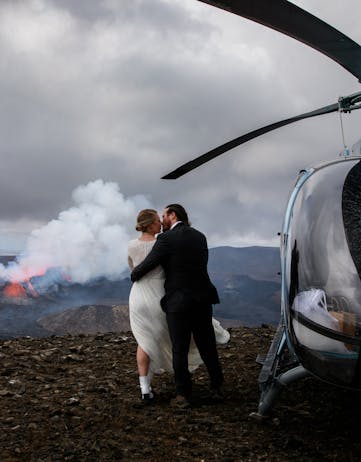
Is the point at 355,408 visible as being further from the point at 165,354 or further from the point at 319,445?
the point at 165,354

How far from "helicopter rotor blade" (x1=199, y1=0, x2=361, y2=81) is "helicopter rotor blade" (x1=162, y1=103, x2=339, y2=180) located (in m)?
0.62

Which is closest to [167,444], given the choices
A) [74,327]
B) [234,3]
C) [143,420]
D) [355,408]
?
[143,420]

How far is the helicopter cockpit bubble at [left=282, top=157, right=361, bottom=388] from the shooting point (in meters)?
3.49

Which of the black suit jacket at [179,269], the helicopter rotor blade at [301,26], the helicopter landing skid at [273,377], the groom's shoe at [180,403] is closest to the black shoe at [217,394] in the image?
the groom's shoe at [180,403]

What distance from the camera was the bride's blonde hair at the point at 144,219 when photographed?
5.50m

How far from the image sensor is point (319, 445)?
4.18 metres

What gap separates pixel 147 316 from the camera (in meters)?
5.32

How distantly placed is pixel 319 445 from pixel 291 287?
1356 millimetres

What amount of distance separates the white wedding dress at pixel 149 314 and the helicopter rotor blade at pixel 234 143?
2.90 ft

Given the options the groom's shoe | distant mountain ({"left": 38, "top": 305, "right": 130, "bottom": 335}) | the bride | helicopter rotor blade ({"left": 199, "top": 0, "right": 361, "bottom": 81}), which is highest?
helicopter rotor blade ({"left": 199, "top": 0, "right": 361, "bottom": 81})

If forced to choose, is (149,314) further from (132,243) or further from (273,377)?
(273,377)

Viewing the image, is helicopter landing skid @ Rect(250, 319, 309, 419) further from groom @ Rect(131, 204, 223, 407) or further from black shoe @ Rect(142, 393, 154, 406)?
black shoe @ Rect(142, 393, 154, 406)

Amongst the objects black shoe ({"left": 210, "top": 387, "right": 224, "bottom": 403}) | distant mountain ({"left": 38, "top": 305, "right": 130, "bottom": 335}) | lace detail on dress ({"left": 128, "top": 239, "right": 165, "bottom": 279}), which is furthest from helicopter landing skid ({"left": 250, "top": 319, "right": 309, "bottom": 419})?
distant mountain ({"left": 38, "top": 305, "right": 130, "bottom": 335})

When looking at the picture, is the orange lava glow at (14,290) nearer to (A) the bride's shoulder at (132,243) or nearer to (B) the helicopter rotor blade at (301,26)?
(A) the bride's shoulder at (132,243)
